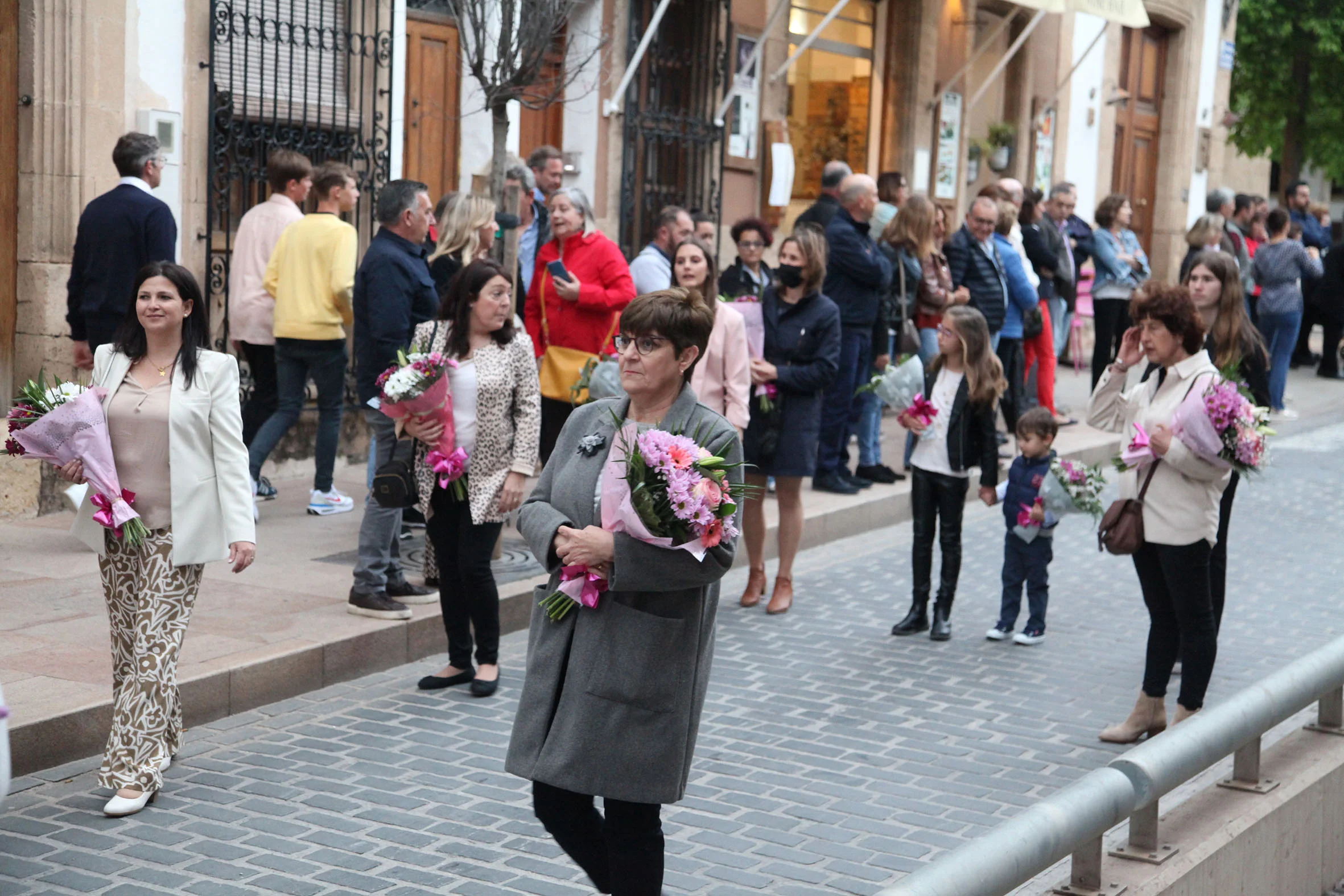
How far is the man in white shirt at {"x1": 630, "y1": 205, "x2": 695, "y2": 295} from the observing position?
33.3ft

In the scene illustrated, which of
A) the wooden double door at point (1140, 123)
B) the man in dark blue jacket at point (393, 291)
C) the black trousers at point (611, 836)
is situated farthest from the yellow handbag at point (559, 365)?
the wooden double door at point (1140, 123)

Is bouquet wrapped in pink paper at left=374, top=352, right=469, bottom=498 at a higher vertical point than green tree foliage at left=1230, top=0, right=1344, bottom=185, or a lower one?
lower

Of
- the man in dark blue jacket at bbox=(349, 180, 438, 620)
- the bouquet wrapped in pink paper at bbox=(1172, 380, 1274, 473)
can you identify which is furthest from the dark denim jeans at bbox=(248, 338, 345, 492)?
the bouquet wrapped in pink paper at bbox=(1172, 380, 1274, 473)

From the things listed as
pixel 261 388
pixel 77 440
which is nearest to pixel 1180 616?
pixel 77 440

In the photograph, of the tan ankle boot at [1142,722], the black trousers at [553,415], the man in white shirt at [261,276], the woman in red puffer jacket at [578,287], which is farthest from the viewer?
the man in white shirt at [261,276]

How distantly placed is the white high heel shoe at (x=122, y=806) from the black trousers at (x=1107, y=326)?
1115 centimetres

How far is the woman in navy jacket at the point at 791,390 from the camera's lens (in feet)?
28.1

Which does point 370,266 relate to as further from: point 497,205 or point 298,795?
point 298,795

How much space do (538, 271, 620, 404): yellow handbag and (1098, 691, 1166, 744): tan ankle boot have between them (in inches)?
136

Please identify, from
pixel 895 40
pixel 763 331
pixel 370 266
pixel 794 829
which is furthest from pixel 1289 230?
pixel 794 829

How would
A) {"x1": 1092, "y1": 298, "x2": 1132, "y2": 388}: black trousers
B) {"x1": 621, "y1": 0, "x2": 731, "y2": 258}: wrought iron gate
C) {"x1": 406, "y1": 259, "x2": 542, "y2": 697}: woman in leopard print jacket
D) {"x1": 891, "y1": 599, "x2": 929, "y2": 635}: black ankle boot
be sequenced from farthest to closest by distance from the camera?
{"x1": 1092, "y1": 298, "x2": 1132, "y2": 388}: black trousers → {"x1": 621, "y1": 0, "x2": 731, "y2": 258}: wrought iron gate → {"x1": 891, "y1": 599, "x2": 929, "y2": 635}: black ankle boot → {"x1": 406, "y1": 259, "x2": 542, "y2": 697}: woman in leopard print jacket

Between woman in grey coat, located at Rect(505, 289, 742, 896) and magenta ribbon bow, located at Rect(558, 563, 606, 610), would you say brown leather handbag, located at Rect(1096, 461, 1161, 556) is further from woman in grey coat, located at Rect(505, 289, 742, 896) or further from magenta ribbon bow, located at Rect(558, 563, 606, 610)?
magenta ribbon bow, located at Rect(558, 563, 606, 610)

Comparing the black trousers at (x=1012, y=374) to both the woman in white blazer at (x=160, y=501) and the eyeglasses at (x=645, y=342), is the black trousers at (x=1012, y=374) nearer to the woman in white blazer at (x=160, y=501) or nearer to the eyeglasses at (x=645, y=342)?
the woman in white blazer at (x=160, y=501)

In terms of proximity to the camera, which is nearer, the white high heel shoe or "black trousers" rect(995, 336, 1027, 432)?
the white high heel shoe
